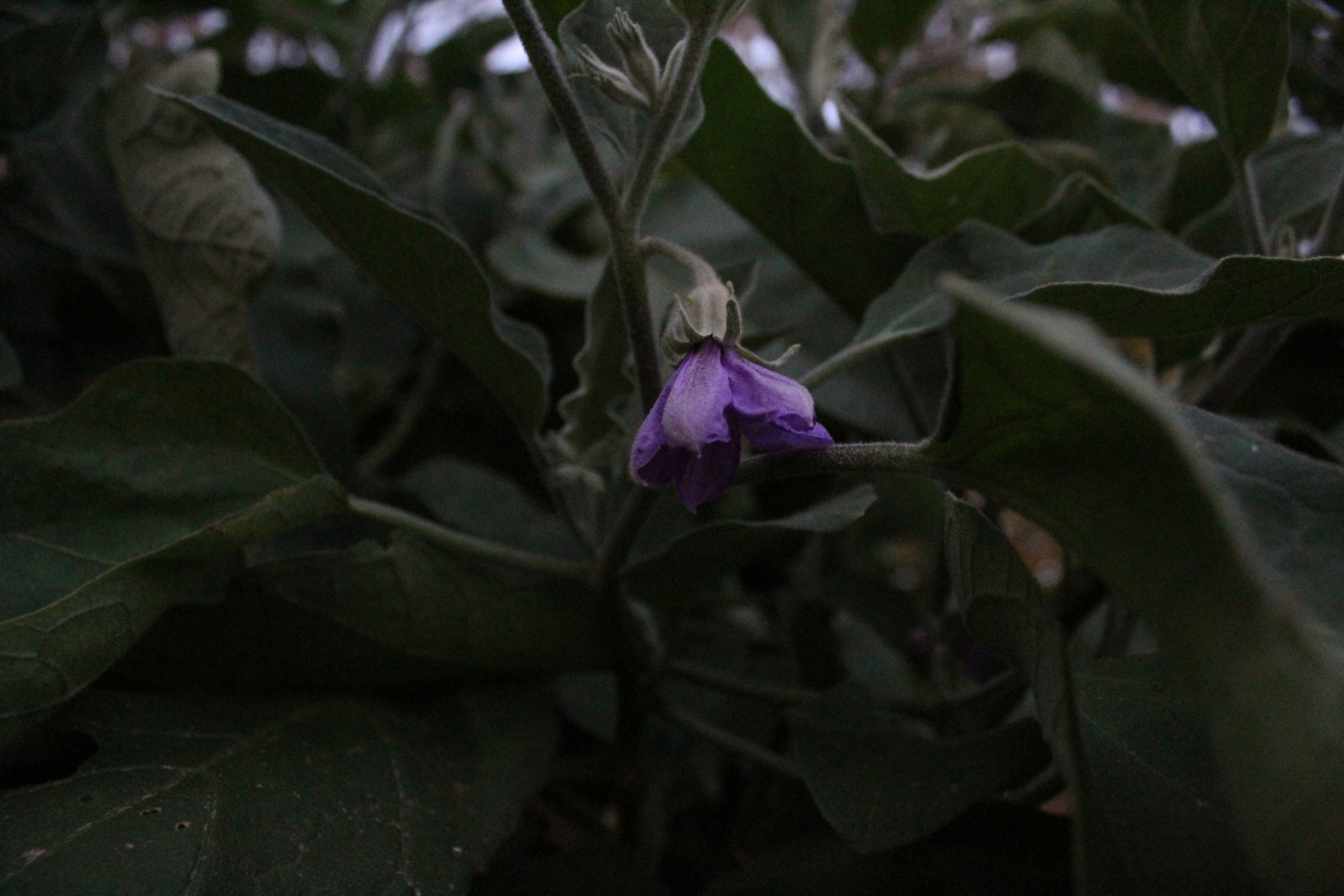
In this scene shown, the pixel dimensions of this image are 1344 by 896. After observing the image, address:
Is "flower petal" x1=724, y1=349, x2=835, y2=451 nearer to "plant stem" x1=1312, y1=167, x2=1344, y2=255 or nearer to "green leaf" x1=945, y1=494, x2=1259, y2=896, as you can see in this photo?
"green leaf" x1=945, y1=494, x2=1259, y2=896

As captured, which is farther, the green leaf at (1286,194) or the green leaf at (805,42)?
the green leaf at (805,42)

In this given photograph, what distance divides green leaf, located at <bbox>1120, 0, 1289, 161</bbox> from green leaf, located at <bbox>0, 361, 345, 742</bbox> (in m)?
0.61

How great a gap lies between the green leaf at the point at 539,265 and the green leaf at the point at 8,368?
42 centimetres

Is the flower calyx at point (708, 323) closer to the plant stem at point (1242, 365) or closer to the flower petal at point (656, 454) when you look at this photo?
the flower petal at point (656, 454)

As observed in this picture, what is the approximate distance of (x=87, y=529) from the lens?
569 millimetres

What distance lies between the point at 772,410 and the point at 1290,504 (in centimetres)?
21

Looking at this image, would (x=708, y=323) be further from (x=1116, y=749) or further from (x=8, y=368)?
(x=8, y=368)

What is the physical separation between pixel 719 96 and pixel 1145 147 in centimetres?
47

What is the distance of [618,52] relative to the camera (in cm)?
52

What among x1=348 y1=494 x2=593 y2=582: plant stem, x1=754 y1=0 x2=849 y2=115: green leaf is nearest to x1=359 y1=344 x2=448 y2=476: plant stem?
x1=348 y1=494 x2=593 y2=582: plant stem

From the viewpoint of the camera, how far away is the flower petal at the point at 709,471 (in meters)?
0.48

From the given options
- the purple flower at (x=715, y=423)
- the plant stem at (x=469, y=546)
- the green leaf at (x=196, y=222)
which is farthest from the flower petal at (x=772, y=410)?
the green leaf at (x=196, y=222)

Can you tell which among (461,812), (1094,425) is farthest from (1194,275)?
(461,812)

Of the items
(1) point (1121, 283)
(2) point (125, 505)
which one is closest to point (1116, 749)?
(1) point (1121, 283)
